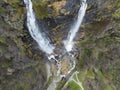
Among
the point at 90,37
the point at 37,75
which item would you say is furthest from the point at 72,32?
the point at 37,75

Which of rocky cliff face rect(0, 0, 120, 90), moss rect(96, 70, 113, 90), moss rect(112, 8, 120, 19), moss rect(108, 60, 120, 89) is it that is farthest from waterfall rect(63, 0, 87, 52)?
moss rect(108, 60, 120, 89)

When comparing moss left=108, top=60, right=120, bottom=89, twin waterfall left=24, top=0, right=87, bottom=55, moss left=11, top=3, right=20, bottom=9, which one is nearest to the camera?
moss left=11, top=3, right=20, bottom=9

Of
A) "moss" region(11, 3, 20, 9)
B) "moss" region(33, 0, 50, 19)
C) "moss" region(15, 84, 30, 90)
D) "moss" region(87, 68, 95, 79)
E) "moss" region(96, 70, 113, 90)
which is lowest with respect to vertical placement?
"moss" region(96, 70, 113, 90)

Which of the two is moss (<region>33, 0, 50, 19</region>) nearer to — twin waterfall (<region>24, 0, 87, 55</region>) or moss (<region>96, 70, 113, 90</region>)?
twin waterfall (<region>24, 0, 87, 55</region>)

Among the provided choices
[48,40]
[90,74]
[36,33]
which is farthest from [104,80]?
[36,33]

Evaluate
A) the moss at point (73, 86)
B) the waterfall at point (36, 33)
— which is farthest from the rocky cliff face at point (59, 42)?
the moss at point (73, 86)

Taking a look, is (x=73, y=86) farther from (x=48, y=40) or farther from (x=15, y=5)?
(x=15, y=5)

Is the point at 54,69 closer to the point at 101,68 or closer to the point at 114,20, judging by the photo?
the point at 101,68
